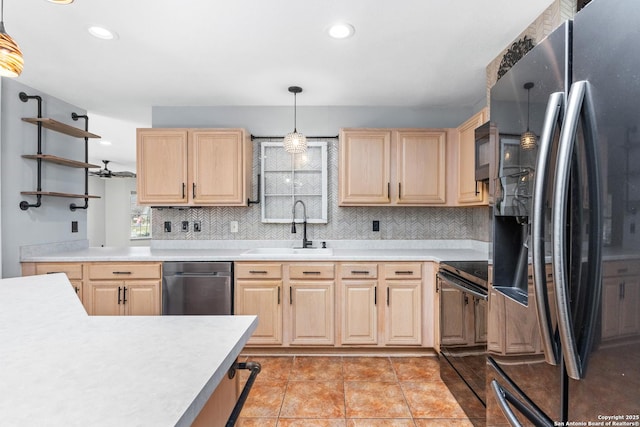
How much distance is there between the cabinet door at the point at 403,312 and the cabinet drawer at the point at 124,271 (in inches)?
82.7

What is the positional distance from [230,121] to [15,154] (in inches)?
77.5

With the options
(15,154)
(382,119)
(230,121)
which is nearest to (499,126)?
(382,119)

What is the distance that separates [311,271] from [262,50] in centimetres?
187

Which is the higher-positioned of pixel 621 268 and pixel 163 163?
pixel 163 163

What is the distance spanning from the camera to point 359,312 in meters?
2.89

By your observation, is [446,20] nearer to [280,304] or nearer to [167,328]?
[167,328]

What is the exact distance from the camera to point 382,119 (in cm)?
362

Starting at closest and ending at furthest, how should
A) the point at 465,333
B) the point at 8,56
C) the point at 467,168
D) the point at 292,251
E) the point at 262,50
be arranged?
the point at 8,56, the point at 465,333, the point at 262,50, the point at 467,168, the point at 292,251

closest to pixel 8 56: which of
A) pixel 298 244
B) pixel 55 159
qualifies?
pixel 55 159

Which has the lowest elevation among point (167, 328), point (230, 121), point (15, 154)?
point (167, 328)

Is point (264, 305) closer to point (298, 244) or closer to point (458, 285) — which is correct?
point (298, 244)

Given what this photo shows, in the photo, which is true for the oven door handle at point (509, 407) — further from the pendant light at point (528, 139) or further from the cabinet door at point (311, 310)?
the cabinet door at point (311, 310)

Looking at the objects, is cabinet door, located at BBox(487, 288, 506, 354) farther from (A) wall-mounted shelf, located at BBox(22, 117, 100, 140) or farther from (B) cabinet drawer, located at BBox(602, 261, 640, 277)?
(A) wall-mounted shelf, located at BBox(22, 117, 100, 140)

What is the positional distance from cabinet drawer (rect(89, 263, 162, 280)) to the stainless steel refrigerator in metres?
2.86
